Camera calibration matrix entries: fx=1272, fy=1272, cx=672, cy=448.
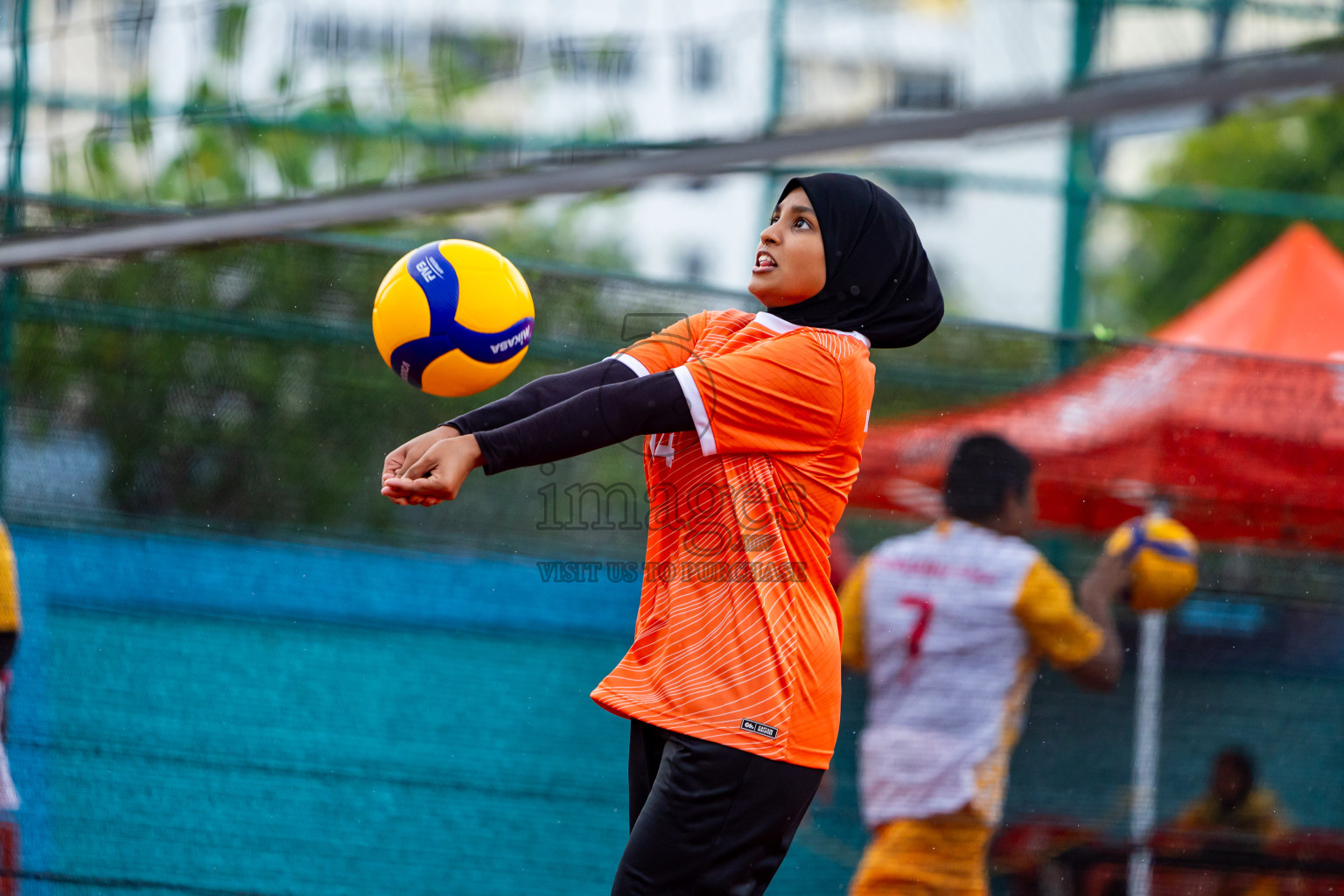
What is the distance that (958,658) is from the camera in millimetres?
4227

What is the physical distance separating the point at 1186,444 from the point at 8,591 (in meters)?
3.85

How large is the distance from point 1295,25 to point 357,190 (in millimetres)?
6657

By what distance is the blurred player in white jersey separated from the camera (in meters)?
4.11

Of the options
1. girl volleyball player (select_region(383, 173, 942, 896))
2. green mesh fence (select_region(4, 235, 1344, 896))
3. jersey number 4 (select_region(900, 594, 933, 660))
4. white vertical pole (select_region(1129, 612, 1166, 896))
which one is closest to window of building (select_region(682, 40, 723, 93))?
green mesh fence (select_region(4, 235, 1344, 896))

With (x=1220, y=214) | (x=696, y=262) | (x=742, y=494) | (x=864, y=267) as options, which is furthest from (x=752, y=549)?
(x=696, y=262)

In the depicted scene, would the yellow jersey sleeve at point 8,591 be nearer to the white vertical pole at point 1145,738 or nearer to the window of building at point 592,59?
the window of building at point 592,59

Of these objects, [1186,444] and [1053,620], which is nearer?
[1053,620]

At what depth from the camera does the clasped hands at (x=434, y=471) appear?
2.04 m

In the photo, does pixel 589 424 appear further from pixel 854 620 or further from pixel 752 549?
pixel 854 620

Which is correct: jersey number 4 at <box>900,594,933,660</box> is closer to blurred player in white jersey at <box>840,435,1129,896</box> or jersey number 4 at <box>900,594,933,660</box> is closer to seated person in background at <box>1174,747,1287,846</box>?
blurred player in white jersey at <box>840,435,1129,896</box>

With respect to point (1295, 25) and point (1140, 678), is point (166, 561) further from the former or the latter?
point (1295, 25)

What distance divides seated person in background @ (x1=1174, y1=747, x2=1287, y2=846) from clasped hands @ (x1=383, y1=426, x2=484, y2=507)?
11.1 feet

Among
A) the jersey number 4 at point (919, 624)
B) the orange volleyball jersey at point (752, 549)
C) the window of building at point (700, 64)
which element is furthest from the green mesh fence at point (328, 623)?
the orange volleyball jersey at point (752, 549)

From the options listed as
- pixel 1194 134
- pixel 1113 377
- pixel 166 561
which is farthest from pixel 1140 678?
pixel 1194 134
